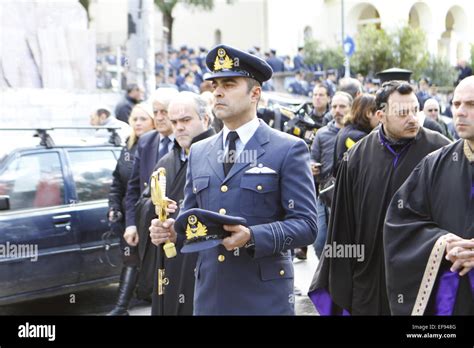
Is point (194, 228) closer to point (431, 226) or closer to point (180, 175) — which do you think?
point (431, 226)

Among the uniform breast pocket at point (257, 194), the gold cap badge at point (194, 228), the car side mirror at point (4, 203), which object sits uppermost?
the uniform breast pocket at point (257, 194)

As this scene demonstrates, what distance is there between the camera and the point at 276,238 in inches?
156

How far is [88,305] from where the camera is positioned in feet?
27.5

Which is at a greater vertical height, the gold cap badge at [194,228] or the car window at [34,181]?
the gold cap badge at [194,228]

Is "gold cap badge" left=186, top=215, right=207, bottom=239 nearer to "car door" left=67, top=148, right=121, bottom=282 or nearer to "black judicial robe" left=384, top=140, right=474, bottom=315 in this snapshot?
"black judicial robe" left=384, top=140, right=474, bottom=315

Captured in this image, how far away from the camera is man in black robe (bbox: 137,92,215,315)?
529 centimetres

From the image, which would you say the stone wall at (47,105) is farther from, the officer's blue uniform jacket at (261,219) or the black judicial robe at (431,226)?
the black judicial robe at (431,226)

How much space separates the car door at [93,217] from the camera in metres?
7.80

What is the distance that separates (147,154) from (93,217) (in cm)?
157

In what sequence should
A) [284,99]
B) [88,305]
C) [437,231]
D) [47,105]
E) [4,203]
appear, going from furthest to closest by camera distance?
[284,99], [47,105], [88,305], [4,203], [437,231]

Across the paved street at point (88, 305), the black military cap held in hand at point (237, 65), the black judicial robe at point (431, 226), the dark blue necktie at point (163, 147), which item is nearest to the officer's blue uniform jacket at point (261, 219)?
the black military cap held in hand at point (237, 65)

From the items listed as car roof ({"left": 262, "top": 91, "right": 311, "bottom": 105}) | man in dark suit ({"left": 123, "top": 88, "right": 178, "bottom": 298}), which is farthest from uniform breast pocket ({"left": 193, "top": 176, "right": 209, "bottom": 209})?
car roof ({"left": 262, "top": 91, "right": 311, "bottom": 105})

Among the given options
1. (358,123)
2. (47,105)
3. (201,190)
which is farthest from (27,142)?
(47,105)
